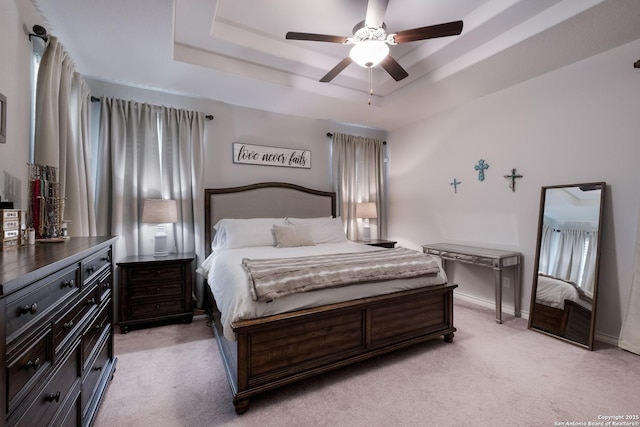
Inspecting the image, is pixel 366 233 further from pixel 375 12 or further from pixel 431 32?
pixel 375 12

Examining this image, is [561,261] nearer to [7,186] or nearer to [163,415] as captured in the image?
[163,415]

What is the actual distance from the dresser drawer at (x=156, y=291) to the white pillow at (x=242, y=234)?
61 cm

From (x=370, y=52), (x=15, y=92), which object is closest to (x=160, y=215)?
(x=15, y=92)

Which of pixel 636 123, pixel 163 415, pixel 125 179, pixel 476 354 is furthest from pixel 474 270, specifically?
pixel 125 179

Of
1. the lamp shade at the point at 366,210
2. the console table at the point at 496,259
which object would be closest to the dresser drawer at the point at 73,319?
the console table at the point at 496,259

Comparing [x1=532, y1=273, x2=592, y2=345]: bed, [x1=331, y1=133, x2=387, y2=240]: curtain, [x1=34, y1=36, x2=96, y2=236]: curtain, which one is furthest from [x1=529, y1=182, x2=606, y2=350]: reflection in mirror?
[x1=34, y1=36, x2=96, y2=236]: curtain

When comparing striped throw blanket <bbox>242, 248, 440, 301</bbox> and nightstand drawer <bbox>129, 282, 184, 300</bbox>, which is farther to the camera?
nightstand drawer <bbox>129, 282, 184, 300</bbox>

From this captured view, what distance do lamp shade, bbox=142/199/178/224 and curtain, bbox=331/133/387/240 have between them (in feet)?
7.94

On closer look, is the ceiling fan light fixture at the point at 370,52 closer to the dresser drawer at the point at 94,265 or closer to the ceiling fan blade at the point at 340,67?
the ceiling fan blade at the point at 340,67

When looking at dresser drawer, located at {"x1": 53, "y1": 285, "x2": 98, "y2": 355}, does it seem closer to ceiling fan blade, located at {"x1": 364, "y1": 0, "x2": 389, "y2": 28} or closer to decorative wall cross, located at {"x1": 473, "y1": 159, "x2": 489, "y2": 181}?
ceiling fan blade, located at {"x1": 364, "y1": 0, "x2": 389, "y2": 28}

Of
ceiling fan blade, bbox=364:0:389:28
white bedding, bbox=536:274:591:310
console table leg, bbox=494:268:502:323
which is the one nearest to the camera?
ceiling fan blade, bbox=364:0:389:28

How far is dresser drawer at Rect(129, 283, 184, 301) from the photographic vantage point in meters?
2.92

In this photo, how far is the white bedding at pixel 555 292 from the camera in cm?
271

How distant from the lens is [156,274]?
3014 millimetres
